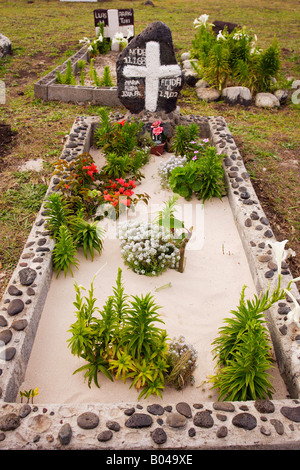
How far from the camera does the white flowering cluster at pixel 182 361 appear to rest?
10.5 feet

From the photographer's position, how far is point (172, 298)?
4.04 metres

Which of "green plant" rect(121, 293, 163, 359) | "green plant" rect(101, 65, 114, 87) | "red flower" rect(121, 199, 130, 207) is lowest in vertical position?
"green plant" rect(121, 293, 163, 359)

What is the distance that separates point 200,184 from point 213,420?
3239 millimetres

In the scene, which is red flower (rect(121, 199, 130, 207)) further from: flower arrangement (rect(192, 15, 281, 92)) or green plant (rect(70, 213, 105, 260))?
flower arrangement (rect(192, 15, 281, 92))

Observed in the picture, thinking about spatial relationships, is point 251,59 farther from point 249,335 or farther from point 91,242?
point 249,335

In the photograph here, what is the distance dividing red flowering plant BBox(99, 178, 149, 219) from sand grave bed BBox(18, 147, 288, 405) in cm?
16

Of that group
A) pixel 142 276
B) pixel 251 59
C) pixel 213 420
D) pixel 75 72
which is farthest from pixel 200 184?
pixel 75 72

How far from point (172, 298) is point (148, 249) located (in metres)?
0.54

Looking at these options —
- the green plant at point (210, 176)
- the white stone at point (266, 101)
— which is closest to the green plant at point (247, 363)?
the green plant at point (210, 176)

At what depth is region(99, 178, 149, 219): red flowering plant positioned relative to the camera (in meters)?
4.98

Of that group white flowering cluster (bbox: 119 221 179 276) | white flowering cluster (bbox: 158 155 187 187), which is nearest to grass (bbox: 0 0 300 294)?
white flowering cluster (bbox: 158 155 187 187)

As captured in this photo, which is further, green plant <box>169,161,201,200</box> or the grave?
green plant <box>169,161,201,200</box>

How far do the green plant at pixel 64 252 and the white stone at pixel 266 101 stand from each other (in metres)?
5.92

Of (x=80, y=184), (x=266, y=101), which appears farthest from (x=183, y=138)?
(x=266, y=101)
